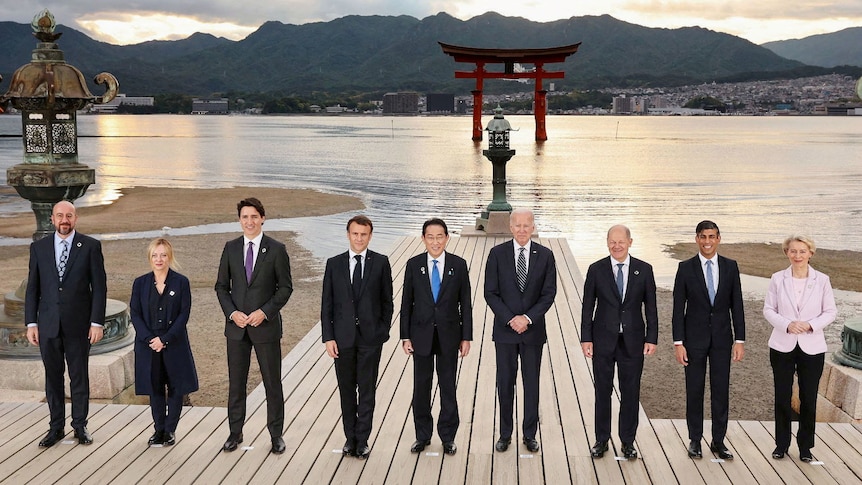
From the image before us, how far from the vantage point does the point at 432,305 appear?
208 inches

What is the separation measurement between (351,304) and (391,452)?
103 centimetres

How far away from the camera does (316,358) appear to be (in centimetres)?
769

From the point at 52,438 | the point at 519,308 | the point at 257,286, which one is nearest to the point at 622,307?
the point at 519,308

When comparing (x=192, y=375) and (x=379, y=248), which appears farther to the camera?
(x=379, y=248)

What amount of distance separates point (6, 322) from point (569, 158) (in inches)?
2566

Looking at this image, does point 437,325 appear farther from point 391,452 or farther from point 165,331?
point 165,331

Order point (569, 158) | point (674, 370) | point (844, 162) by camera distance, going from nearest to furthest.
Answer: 1. point (674, 370)
2. point (844, 162)
3. point (569, 158)

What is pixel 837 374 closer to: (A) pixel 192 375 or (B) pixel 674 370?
(B) pixel 674 370

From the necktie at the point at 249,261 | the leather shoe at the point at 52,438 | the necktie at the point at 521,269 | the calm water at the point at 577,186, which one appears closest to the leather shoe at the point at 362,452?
the necktie at the point at 249,261

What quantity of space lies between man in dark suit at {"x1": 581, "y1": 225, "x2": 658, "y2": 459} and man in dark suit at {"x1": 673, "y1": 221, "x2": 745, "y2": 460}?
0.22m

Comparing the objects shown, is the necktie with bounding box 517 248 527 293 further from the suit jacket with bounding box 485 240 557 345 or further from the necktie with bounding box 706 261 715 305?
the necktie with bounding box 706 261 715 305

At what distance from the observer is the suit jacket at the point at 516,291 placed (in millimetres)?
5355

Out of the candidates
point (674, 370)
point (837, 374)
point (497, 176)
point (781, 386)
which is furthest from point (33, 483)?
point (497, 176)

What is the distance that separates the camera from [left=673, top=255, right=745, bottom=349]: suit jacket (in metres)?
5.16
